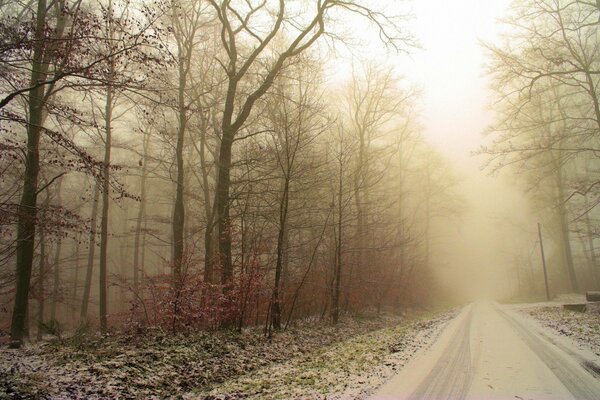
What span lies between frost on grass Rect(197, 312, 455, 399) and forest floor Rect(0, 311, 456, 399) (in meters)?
0.02

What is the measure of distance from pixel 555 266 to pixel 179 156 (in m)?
47.7

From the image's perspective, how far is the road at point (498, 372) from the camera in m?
5.55

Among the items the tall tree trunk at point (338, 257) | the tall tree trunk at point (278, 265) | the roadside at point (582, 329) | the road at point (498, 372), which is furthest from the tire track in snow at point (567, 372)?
the tall tree trunk at point (338, 257)

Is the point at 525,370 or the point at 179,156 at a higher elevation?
the point at 179,156

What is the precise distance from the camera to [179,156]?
50.4 feet

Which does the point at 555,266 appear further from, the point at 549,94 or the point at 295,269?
the point at 295,269

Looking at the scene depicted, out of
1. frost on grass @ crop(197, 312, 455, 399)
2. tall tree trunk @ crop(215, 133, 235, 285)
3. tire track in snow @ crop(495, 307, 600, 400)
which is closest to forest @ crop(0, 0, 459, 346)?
tall tree trunk @ crop(215, 133, 235, 285)

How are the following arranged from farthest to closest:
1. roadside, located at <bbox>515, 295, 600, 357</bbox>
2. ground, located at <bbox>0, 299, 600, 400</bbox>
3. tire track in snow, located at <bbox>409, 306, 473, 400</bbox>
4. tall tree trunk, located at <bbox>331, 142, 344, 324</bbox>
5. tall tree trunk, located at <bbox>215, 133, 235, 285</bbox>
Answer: tall tree trunk, located at <bbox>331, 142, 344, 324</bbox> < tall tree trunk, located at <bbox>215, 133, 235, 285</bbox> < roadside, located at <bbox>515, 295, 600, 357</bbox> < ground, located at <bbox>0, 299, 600, 400</bbox> < tire track in snow, located at <bbox>409, 306, 473, 400</bbox>

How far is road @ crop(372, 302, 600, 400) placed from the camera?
5551mm

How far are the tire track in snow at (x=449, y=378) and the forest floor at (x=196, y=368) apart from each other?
71 cm

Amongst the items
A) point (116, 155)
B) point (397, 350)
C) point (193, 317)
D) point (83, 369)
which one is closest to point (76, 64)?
point (83, 369)

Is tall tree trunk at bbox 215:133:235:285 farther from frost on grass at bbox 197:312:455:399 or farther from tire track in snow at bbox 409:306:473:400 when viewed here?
tire track in snow at bbox 409:306:473:400

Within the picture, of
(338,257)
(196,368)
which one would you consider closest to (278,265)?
(196,368)

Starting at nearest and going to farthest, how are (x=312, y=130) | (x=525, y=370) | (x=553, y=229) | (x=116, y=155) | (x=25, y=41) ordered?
(x=25, y=41) → (x=525, y=370) → (x=312, y=130) → (x=116, y=155) → (x=553, y=229)
